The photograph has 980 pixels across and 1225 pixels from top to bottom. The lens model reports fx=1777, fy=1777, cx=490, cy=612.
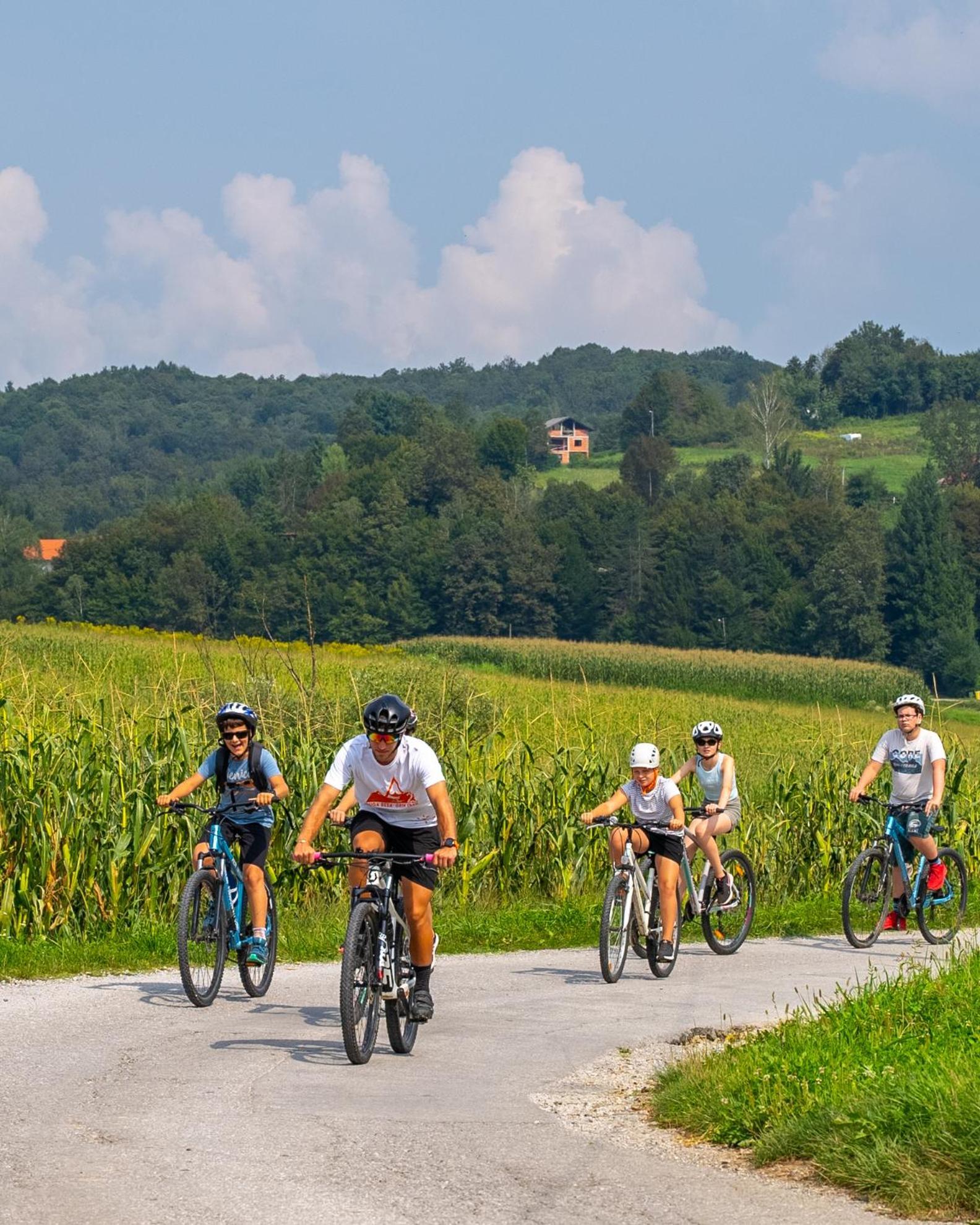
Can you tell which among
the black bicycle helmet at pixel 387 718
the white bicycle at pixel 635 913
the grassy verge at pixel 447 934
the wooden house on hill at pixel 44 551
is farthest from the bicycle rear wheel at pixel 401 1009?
the wooden house on hill at pixel 44 551

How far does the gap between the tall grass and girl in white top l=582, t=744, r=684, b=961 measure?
57.2 meters

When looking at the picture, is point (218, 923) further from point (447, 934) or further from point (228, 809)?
point (447, 934)

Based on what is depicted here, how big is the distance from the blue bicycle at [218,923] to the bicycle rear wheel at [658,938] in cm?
275

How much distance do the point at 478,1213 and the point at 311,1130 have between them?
1340mm

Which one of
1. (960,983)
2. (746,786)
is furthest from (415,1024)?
(746,786)

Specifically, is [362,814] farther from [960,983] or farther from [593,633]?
[593,633]

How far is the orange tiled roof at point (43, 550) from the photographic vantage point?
149 m

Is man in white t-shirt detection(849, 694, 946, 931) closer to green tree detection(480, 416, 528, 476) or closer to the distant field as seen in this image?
the distant field

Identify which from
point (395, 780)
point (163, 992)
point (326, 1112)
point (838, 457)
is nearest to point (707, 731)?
point (163, 992)

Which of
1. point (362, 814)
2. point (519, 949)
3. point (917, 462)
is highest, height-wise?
point (917, 462)

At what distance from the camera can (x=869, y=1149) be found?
22.1 ft

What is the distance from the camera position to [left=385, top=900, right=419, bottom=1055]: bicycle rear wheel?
920 centimetres

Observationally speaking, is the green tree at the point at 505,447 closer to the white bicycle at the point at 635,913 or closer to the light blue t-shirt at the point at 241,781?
the white bicycle at the point at 635,913

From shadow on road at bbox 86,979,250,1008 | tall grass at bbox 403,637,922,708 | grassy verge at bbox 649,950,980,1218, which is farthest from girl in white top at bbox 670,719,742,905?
tall grass at bbox 403,637,922,708
